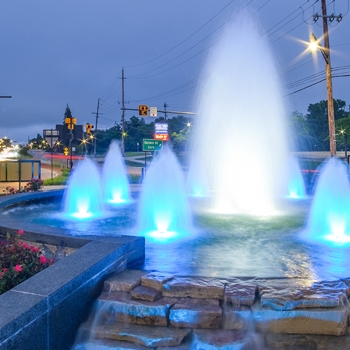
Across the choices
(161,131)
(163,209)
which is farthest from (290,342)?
(161,131)

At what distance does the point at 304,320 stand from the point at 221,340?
37.2 inches

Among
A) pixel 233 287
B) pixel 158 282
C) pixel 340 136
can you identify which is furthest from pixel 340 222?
pixel 340 136

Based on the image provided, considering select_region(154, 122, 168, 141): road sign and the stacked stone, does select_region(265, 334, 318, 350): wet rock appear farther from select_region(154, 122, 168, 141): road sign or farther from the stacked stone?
select_region(154, 122, 168, 141): road sign

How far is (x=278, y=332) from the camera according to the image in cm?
407

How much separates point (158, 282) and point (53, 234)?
2.29m

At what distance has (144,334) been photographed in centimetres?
400

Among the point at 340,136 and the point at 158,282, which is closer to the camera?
the point at 158,282

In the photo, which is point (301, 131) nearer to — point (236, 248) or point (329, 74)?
point (329, 74)

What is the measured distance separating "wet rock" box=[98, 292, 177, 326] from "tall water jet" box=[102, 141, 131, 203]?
11.5 m

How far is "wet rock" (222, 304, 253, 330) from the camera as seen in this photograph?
4.09 metres

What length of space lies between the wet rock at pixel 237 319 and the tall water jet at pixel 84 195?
759 centimetres

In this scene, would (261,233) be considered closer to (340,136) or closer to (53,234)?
(53,234)

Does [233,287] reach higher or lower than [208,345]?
higher

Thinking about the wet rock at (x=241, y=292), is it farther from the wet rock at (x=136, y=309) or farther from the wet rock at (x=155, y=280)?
the wet rock at (x=155, y=280)
